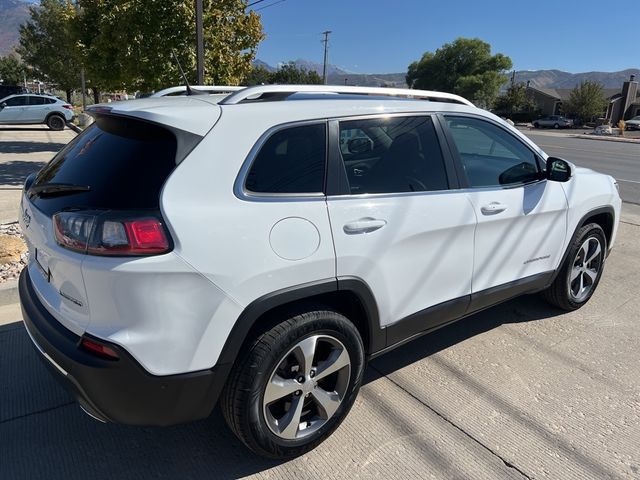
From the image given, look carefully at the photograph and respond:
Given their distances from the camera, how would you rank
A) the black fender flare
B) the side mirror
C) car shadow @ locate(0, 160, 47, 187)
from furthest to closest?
1. car shadow @ locate(0, 160, 47, 187)
2. the side mirror
3. the black fender flare

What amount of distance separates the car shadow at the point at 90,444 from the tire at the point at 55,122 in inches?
822

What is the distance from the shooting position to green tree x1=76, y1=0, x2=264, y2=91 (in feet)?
29.6

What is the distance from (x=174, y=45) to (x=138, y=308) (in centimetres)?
846

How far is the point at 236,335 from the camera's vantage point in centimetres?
217

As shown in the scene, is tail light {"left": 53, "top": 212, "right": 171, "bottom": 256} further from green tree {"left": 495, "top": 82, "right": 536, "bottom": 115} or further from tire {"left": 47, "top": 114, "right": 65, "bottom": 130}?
green tree {"left": 495, "top": 82, "right": 536, "bottom": 115}

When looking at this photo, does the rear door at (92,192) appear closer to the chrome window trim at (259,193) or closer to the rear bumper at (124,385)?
the rear bumper at (124,385)

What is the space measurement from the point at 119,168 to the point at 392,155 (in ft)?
4.84

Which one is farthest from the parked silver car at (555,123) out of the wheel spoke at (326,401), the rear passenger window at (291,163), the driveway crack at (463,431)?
the wheel spoke at (326,401)

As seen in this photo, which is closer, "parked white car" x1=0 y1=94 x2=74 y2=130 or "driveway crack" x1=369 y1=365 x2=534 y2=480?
"driveway crack" x1=369 y1=365 x2=534 y2=480

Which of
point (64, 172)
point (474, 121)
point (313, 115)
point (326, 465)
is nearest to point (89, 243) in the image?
point (64, 172)

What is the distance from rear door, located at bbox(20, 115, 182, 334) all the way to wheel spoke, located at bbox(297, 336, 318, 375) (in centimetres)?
93

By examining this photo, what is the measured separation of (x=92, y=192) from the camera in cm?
212

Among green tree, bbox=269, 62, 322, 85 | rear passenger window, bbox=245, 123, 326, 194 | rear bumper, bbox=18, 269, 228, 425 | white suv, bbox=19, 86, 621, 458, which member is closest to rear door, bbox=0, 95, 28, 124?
white suv, bbox=19, 86, 621, 458

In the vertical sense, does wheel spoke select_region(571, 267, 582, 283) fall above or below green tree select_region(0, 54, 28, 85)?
below
